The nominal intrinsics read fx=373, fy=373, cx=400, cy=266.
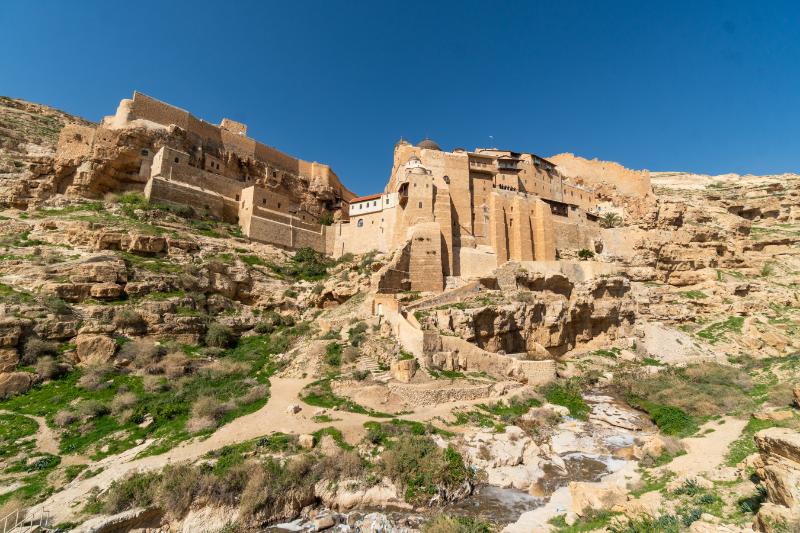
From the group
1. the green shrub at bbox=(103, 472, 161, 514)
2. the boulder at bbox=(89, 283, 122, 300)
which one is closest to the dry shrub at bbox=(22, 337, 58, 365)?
the boulder at bbox=(89, 283, 122, 300)

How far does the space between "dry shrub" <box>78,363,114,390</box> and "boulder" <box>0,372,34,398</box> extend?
144cm

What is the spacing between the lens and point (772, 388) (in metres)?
14.6

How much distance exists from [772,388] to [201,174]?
35.0 metres

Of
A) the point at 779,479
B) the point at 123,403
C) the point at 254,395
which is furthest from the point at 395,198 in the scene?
the point at 779,479

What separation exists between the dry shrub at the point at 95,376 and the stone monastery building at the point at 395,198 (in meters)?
13.7

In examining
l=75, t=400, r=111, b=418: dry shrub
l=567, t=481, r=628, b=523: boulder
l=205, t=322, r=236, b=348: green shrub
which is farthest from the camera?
l=205, t=322, r=236, b=348: green shrub

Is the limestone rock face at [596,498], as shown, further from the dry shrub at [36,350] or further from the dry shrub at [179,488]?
the dry shrub at [36,350]

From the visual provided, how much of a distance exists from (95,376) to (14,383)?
2207mm

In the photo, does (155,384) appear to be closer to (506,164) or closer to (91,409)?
(91,409)

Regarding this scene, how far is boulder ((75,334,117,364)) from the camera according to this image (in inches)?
601

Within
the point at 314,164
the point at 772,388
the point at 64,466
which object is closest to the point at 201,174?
the point at 314,164

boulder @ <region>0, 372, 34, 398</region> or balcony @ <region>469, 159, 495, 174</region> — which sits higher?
balcony @ <region>469, 159, 495, 174</region>

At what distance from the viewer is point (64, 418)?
12.1 meters

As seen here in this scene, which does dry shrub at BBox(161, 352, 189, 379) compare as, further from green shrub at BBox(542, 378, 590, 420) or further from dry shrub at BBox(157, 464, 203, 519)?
green shrub at BBox(542, 378, 590, 420)
